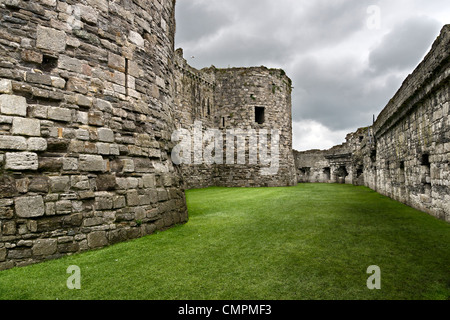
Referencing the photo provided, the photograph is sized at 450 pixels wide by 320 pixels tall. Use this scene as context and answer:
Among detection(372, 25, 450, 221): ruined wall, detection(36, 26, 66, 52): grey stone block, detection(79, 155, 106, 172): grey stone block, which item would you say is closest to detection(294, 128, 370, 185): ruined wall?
detection(372, 25, 450, 221): ruined wall

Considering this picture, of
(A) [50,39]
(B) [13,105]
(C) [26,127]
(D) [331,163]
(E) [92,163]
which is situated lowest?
(E) [92,163]

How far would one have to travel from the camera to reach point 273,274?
2982mm

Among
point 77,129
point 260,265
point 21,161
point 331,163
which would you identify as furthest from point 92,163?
point 331,163

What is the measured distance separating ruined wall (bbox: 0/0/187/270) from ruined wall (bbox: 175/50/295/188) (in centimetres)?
1173

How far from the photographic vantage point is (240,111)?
1780 cm

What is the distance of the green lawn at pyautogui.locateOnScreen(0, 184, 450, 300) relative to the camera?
2.60m

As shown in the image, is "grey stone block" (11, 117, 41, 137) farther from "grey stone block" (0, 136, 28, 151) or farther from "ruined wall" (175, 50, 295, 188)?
"ruined wall" (175, 50, 295, 188)

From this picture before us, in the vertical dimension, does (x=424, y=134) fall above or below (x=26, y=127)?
→ above

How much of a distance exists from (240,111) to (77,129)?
14433 millimetres

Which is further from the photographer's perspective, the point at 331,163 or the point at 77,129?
the point at 331,163

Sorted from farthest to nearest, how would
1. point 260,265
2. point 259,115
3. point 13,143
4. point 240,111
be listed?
point 259,115 < point 240,111 < point 13,143 < point 260,265

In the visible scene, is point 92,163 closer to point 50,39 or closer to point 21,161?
point 21,161

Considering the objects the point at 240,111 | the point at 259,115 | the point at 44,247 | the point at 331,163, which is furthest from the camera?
the point at 331,163

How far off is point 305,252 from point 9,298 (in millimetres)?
3288
